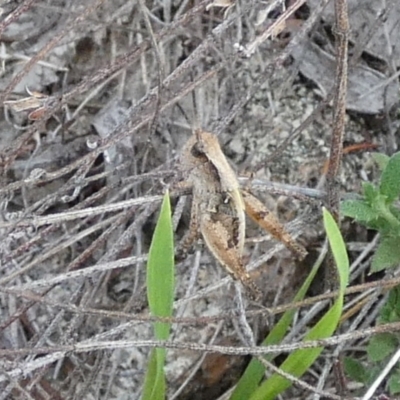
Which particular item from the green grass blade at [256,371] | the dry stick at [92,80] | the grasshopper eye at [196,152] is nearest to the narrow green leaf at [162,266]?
the grasshopper eye at [196,152]

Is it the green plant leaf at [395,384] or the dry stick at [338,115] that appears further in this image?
the green plant leaf at [395,384]

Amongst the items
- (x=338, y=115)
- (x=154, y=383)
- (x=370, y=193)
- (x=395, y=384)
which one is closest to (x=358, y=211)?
(x=370, y=193)

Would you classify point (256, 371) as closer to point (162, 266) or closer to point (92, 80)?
point (162, 266)

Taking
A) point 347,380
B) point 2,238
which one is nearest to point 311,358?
point 347,380

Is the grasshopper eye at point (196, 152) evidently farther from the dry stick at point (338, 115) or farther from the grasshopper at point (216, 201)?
the dry stick at point (338, 115)

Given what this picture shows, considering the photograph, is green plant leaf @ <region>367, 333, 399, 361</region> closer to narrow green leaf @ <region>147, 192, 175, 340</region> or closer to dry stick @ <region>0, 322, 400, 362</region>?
dry stick @ <region>0, 322, 400, 362</region>
